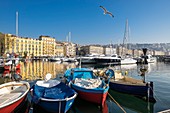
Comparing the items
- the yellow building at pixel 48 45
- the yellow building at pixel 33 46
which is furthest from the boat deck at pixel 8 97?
the yellow building at pixel 48 45

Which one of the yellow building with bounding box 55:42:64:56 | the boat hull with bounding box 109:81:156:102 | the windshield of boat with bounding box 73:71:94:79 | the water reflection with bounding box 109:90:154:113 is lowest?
the water reflection with bounding box 109:90:154:113

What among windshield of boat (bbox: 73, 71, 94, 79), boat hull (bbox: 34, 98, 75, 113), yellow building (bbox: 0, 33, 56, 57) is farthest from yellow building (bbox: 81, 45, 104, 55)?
boat hull (bbox: 34, 98, 75, 113)

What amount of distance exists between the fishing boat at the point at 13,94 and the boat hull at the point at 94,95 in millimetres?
3990

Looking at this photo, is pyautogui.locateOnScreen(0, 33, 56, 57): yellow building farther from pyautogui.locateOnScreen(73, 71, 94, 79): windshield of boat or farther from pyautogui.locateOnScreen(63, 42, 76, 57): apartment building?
pyautogui.locateOnScreen(73, 71, 94, 79): windshield of boat

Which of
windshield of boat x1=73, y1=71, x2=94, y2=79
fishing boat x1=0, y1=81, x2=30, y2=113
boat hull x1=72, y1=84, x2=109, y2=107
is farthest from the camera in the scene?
windshield of boat x1=73, y1=71, x2=94, y2=79

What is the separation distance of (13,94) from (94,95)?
5961 mm

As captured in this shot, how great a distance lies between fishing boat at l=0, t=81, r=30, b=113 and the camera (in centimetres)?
937

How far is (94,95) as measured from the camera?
11055 mm

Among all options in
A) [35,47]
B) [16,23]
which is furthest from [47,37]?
[16,23]

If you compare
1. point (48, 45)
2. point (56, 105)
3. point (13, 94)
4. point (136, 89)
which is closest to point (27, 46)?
point (48, 45)

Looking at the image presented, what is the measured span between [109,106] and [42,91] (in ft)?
17.1

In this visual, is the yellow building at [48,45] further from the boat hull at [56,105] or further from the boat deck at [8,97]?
the boat hull at [56,105]

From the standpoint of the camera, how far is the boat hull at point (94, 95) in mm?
10835

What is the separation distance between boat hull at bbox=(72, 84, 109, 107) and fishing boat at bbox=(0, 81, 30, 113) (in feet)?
13.1
